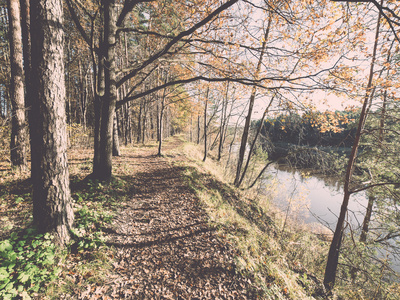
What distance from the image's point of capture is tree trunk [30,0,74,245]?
2.52 metres

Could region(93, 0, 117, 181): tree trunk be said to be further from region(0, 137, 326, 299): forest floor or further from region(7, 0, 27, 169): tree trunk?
region(7, 0, 27, 169): tree trunk

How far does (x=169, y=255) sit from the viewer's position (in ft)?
12.3

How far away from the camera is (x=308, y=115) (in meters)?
5.04

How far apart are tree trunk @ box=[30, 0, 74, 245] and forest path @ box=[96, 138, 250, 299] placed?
1.34m

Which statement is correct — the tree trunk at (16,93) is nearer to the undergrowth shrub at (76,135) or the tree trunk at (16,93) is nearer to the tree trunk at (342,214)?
the undergrowth shrub at (76,135)

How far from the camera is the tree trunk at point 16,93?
17.6 ft

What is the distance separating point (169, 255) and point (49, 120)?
3.65m

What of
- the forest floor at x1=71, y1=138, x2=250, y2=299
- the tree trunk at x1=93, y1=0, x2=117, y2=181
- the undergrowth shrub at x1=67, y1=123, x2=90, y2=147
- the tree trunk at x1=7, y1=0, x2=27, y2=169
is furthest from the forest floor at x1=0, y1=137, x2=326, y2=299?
the undergrowth shrub at x1=67, y1=123, x2=90, y2=147

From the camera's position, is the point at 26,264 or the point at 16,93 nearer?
the point at 26,264

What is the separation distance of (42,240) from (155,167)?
256 inches

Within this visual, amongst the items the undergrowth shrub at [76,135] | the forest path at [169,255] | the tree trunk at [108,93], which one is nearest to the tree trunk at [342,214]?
the forest path at [169,255]

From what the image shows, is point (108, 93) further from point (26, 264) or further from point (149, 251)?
point (149, 251)

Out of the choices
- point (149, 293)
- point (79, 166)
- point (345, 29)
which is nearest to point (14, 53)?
point (79, 166)

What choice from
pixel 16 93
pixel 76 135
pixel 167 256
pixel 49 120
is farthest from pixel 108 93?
pixel 167 256
